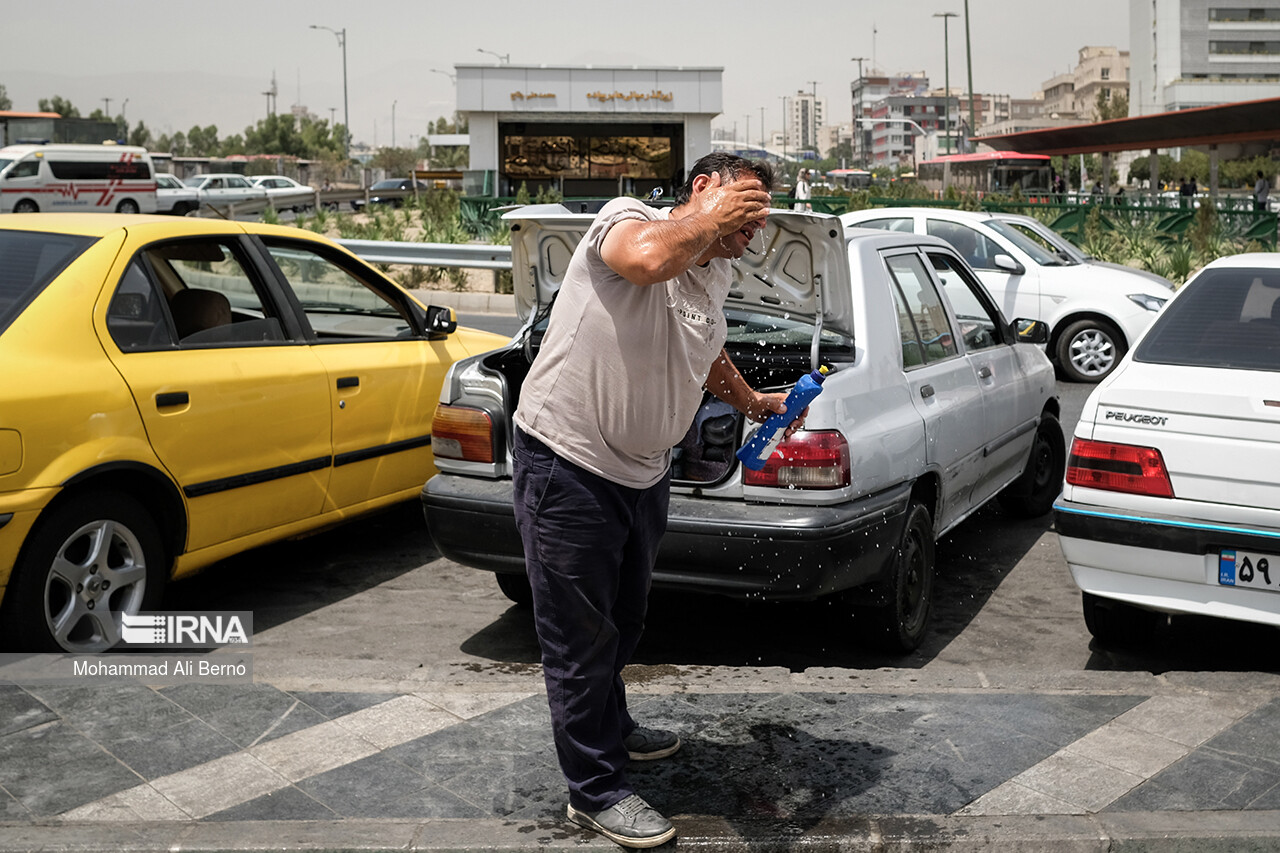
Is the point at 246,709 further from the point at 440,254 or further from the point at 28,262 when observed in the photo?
the point at 440,254

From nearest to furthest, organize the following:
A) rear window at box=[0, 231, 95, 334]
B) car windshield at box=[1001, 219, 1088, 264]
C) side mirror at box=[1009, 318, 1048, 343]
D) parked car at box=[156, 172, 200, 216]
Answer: rear window at box=[0, 231, 95, 334] → side mirror at box=[1009, 318, 1048, 343] → car windshield at box=[1001, 219, 1088, 264] → parked car at box=[156, 172, 200, 216]

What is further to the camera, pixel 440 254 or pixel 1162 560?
pixel 440 254

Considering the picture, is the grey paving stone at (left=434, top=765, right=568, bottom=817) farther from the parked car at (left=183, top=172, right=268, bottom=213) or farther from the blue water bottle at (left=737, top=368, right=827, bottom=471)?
the parked car at (left=183, top=172, right=268, bottom=213)

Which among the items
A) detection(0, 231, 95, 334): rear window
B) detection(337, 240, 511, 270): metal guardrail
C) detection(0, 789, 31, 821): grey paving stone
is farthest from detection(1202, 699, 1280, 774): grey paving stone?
detection(337, 240, 511, 270): metal guardrail

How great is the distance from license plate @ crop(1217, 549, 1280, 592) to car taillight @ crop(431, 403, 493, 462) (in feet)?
8.57

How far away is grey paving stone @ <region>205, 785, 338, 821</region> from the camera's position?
3.23 m

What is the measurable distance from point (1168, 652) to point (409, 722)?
9.83 feet

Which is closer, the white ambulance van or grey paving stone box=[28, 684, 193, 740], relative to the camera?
grey paving stone box=[28, 684, 193, 740]

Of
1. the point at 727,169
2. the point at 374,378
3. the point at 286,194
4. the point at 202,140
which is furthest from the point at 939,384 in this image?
the point at 202,140

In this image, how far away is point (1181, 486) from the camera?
4445mm

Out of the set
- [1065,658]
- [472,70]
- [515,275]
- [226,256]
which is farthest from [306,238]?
[472,70]

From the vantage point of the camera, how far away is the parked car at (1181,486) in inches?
171

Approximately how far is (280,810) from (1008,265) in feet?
35.1

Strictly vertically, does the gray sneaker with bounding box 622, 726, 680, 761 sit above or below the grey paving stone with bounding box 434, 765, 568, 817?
above
